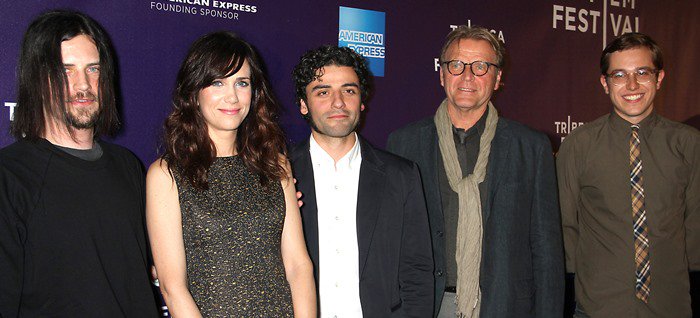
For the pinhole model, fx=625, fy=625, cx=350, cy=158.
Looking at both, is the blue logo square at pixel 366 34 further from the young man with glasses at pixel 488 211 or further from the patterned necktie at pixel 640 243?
the patterned necktie at pixel 640 243

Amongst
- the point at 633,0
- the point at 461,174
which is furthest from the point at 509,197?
the point at 633,0

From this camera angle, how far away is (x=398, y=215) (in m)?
2.72

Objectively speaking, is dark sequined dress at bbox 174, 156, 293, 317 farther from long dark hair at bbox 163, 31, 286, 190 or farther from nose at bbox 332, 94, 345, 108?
nose at bbox 332, 94, 345, 108

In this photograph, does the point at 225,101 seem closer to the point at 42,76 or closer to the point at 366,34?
the point at 42,76

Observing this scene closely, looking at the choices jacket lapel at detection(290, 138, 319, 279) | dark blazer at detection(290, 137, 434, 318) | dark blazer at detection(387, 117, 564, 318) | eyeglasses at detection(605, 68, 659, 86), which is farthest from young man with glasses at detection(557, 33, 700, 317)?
jacket lapel at detection(290, 138, 319, 279)

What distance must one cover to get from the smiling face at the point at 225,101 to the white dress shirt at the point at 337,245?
59 cm

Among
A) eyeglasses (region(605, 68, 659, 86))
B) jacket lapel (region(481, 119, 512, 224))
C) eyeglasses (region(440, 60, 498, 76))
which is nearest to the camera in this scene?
jacket lapel (region(481, 119, 512, 224))

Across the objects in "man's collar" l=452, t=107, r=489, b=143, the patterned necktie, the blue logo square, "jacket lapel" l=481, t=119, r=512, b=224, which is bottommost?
the patterned necktie

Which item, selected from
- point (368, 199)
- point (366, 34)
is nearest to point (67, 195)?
point (368, 199)

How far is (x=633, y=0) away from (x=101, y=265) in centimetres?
449

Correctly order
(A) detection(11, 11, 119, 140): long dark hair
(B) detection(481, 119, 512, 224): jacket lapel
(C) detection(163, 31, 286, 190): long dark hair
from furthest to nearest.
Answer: (B) detection(481, 119, 512, 224): jacket lapel
(C) detection(163, 31, 286, 190): long dark hair
(A) detection(11, 11, 119, 140): long dark hair

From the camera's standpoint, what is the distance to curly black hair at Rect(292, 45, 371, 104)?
2.83 meters

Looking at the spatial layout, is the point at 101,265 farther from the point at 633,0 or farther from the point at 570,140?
the point at 633,0

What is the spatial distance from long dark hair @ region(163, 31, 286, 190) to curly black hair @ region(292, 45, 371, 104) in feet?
1.37
